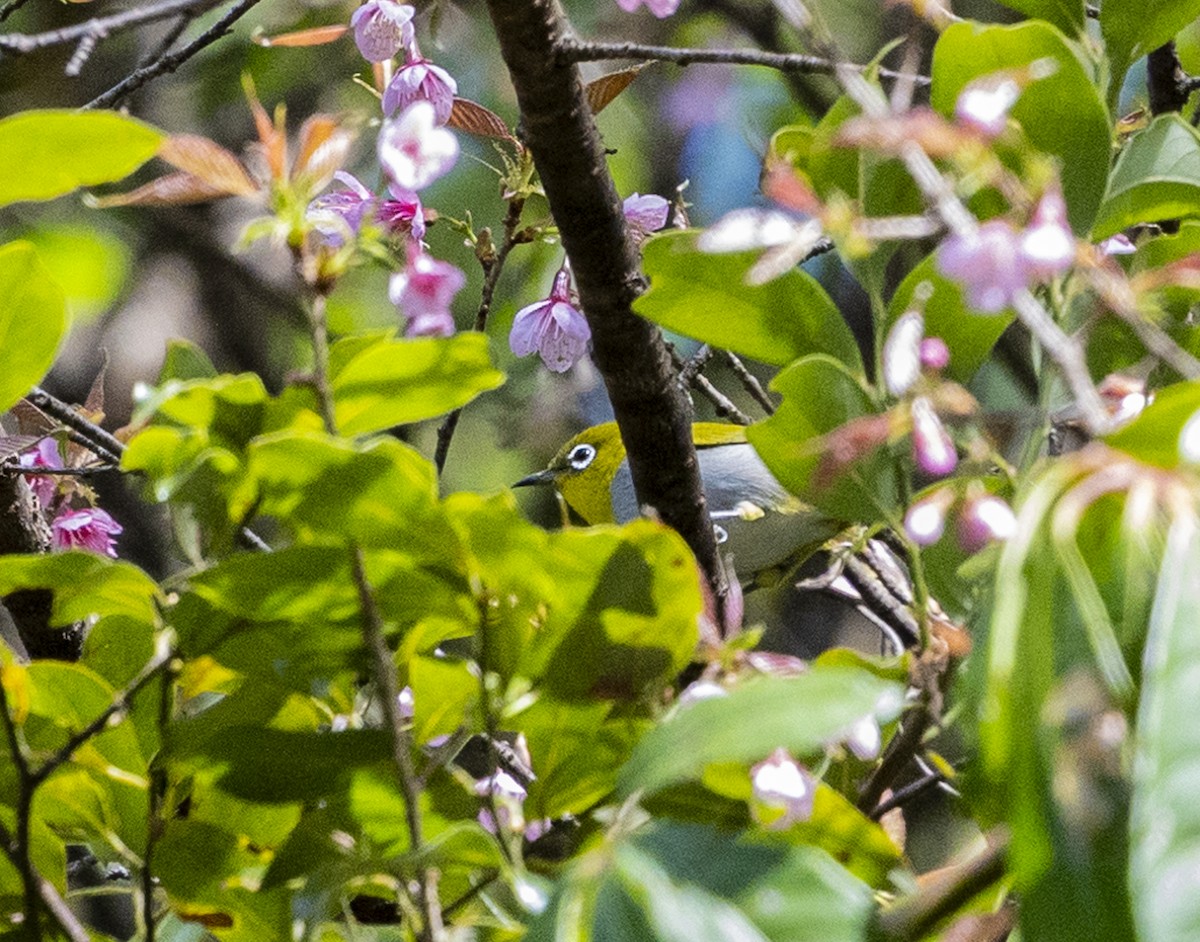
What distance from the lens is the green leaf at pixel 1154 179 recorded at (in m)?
0.42

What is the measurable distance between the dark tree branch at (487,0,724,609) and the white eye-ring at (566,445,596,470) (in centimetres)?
115

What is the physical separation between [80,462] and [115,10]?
60.1 inches

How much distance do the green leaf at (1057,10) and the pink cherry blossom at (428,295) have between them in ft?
0.71

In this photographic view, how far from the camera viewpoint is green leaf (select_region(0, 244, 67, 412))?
386mm

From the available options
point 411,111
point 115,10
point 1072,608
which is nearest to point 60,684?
point 411,111

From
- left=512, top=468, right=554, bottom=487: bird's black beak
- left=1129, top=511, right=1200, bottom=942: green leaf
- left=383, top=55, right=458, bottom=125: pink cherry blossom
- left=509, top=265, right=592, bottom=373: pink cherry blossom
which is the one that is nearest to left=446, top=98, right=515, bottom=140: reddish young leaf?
left=383, top=55, right=458, bottom=125: pink cherry blossom

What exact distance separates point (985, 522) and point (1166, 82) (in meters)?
0.58

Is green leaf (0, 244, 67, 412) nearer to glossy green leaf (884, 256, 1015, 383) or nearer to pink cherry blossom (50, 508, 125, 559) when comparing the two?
glossy green leaf (884, 256, 1015, 383)

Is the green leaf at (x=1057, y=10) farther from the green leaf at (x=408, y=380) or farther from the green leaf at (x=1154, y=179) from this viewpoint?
the green leaf at (x=408, y=380)

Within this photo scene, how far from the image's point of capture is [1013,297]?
31 cm

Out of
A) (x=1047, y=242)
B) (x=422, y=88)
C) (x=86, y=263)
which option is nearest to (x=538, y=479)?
(x=86, y=263)

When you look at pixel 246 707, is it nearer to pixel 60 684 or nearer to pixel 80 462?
pixel 60 684

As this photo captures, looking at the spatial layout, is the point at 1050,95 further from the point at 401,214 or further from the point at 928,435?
the point at 401,214

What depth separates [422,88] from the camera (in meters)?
0.87
